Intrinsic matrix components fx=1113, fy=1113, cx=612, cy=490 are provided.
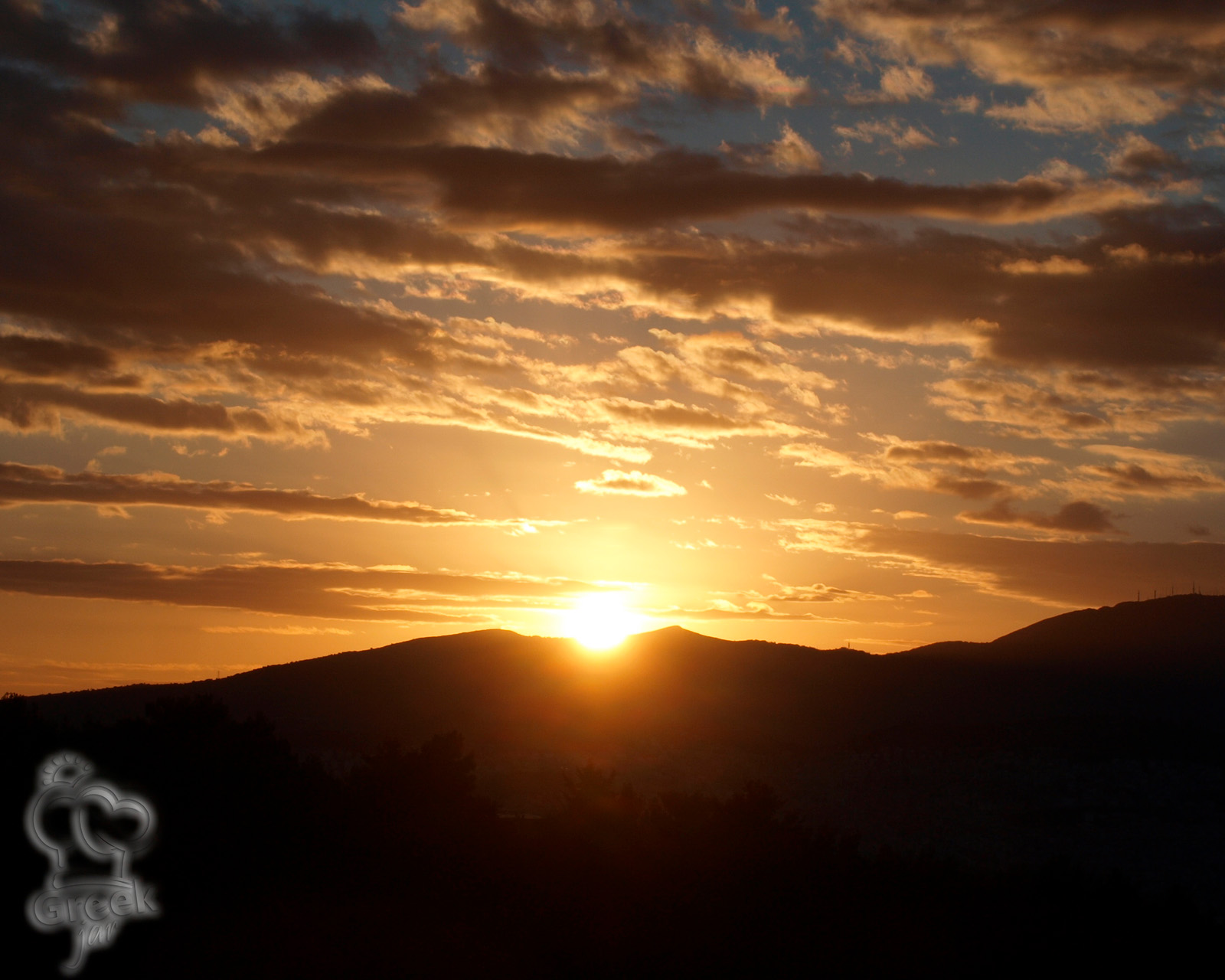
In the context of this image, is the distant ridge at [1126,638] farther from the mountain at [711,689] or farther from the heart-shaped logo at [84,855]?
the heart-shaped logo at [84,855]

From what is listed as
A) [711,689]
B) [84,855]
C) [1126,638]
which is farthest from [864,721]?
[84,855]

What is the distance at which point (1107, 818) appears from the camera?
54875mm

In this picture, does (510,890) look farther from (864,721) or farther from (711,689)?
(711,689)

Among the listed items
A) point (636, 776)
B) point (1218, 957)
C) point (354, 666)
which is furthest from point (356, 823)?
point (354, 666)

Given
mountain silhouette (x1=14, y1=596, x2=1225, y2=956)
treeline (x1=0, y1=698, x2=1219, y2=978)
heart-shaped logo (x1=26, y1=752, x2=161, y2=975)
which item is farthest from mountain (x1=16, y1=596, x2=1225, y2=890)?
heart-shaped logo (x1=26, y1=752, x2=161, y2=975)

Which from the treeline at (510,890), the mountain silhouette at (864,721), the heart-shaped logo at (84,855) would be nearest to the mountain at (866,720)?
the mountain silhouette at (864,721)

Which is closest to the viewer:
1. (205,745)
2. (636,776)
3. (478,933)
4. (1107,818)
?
(478,933)

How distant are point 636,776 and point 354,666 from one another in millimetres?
38465

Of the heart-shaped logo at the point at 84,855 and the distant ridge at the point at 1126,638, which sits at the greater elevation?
the distant ridge at the point at 1126,638

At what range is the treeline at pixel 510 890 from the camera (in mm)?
16078

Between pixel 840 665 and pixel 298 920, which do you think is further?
pixel 840 665

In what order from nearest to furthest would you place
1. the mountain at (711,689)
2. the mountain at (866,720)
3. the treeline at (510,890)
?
the treeline at (510,890) → the mountain at (866,720) → the mountain at (711,689)

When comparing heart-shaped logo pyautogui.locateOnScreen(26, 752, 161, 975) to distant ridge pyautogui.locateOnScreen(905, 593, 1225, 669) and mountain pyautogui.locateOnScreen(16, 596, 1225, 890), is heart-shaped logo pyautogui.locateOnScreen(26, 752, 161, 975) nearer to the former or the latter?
mountain pyautogui.locateOnScreen(16, 596, 1225, 890)

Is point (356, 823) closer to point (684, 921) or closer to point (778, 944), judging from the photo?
point (684, 921)
